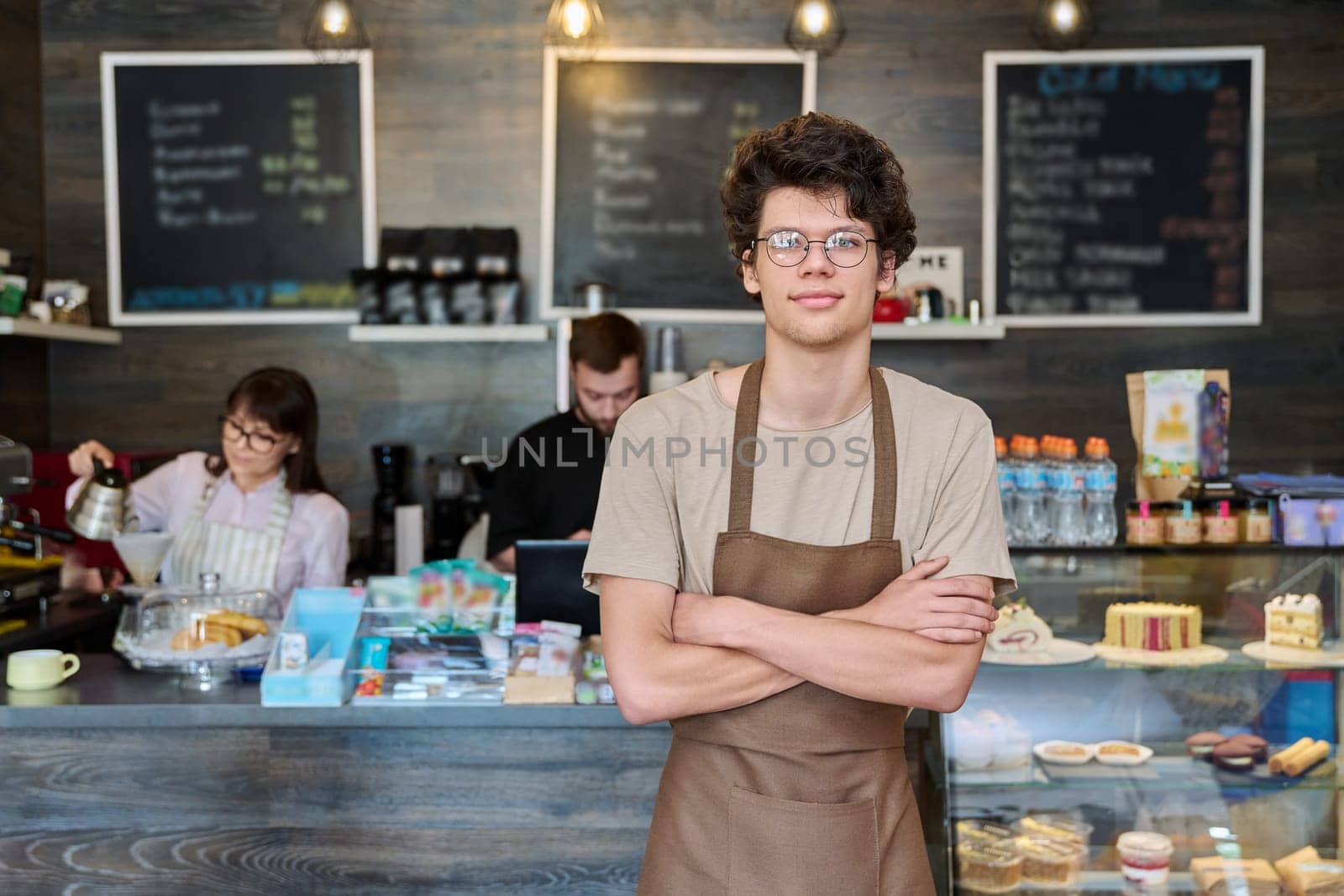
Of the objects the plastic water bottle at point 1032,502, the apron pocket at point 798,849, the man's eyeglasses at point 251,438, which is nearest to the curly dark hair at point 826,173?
the apron pocket at point 798,849

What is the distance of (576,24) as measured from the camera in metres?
3.55

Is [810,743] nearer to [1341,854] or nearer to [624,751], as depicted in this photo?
[624,751]

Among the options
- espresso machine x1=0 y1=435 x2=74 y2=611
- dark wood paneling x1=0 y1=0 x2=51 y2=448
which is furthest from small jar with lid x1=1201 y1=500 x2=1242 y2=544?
dark wood paneling x1=0 y1=0 x2=51 y2=448

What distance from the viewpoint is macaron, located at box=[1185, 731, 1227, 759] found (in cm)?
240

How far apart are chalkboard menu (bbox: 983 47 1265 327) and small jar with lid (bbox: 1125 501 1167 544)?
1.62 meters

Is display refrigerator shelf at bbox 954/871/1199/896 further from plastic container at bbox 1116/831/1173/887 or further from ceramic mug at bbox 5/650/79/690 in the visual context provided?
ceramic mug at bbox 5/650/79/690

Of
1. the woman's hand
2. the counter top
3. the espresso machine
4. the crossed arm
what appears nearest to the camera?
the crossed arm

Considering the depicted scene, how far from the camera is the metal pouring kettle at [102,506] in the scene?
8.26ft

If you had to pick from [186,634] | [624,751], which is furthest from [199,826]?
[624,751]

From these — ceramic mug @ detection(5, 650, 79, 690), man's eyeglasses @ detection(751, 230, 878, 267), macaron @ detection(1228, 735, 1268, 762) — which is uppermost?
man's eyeglasses @ detection(751, 230, 878, 267)

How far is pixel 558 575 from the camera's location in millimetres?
2385

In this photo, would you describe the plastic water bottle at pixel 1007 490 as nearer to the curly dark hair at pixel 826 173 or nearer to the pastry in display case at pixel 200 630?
the curly dark hair at pixel 826 173

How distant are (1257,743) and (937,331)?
5.53 feet

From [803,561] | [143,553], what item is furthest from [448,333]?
[803,561]
